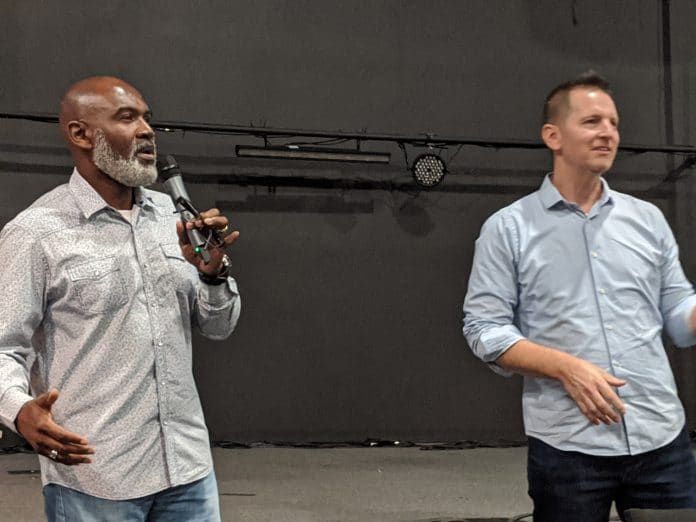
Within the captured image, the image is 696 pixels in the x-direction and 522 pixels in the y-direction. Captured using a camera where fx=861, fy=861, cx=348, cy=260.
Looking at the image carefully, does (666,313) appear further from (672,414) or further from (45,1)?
(45,1)

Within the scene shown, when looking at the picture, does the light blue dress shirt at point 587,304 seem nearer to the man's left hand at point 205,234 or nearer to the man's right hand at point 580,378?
the man's right hand at point 580,378

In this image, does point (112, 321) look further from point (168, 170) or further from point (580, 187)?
point (580, 187)

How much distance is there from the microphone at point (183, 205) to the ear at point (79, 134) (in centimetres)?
16

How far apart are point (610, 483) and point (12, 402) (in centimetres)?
118

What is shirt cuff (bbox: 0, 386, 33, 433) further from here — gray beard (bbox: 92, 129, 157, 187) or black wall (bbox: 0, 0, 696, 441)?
black wall (bbox: 0, 0, 696, 441)

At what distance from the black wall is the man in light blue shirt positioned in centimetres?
468

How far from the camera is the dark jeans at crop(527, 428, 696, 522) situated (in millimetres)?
1770

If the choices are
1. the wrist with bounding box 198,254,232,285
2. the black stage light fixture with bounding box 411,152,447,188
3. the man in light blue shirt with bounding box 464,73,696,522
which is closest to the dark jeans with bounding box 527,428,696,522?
the man in light blue shirt with bounding box 464,73,696,522

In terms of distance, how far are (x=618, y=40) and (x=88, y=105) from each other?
6.24 m

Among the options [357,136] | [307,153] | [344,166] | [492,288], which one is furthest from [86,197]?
[344,166]

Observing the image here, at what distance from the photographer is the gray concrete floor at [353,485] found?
421cm

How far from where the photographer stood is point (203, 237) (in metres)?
1.58

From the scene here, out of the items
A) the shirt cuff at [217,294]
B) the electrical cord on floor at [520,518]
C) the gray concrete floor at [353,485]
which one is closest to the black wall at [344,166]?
the gray concrete floor at [353,485]

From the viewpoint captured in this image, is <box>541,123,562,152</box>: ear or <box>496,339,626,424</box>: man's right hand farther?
<box>541,123,562,152</box>: ear
